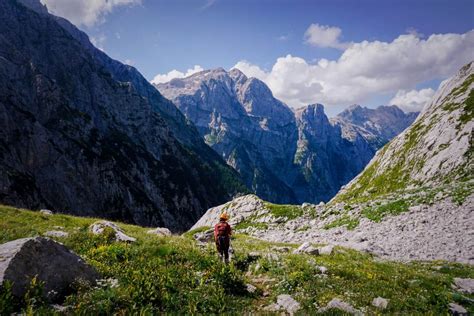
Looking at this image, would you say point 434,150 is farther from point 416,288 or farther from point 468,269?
point 416,288

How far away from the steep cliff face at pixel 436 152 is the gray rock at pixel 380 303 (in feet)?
139

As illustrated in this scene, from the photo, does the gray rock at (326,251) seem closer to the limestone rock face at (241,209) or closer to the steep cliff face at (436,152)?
the limestone rock face at (241,209)

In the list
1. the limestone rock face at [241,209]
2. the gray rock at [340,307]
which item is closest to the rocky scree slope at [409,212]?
the limestone rock face at [241,209]

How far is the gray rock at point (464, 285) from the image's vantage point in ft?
49.7

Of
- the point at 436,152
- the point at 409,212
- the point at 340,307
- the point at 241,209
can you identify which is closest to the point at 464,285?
the point at 340,307

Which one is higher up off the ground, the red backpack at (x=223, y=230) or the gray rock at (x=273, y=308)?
the red backpack at (x=223, y=230)

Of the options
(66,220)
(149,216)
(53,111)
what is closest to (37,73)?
(53,111)

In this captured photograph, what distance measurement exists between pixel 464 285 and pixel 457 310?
19.3 ft

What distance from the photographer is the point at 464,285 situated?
15859 mm

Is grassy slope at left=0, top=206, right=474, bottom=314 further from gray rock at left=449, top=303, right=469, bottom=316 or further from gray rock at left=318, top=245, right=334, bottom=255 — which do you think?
gray rock at left=318, top=245, right=334, bottom=255

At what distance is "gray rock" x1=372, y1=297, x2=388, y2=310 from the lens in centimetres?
1083

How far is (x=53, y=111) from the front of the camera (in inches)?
6417

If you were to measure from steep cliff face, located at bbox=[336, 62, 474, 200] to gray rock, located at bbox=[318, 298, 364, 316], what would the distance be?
4373 cm

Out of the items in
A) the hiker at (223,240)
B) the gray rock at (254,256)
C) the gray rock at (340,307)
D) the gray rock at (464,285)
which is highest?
the hiker at (223,240)
